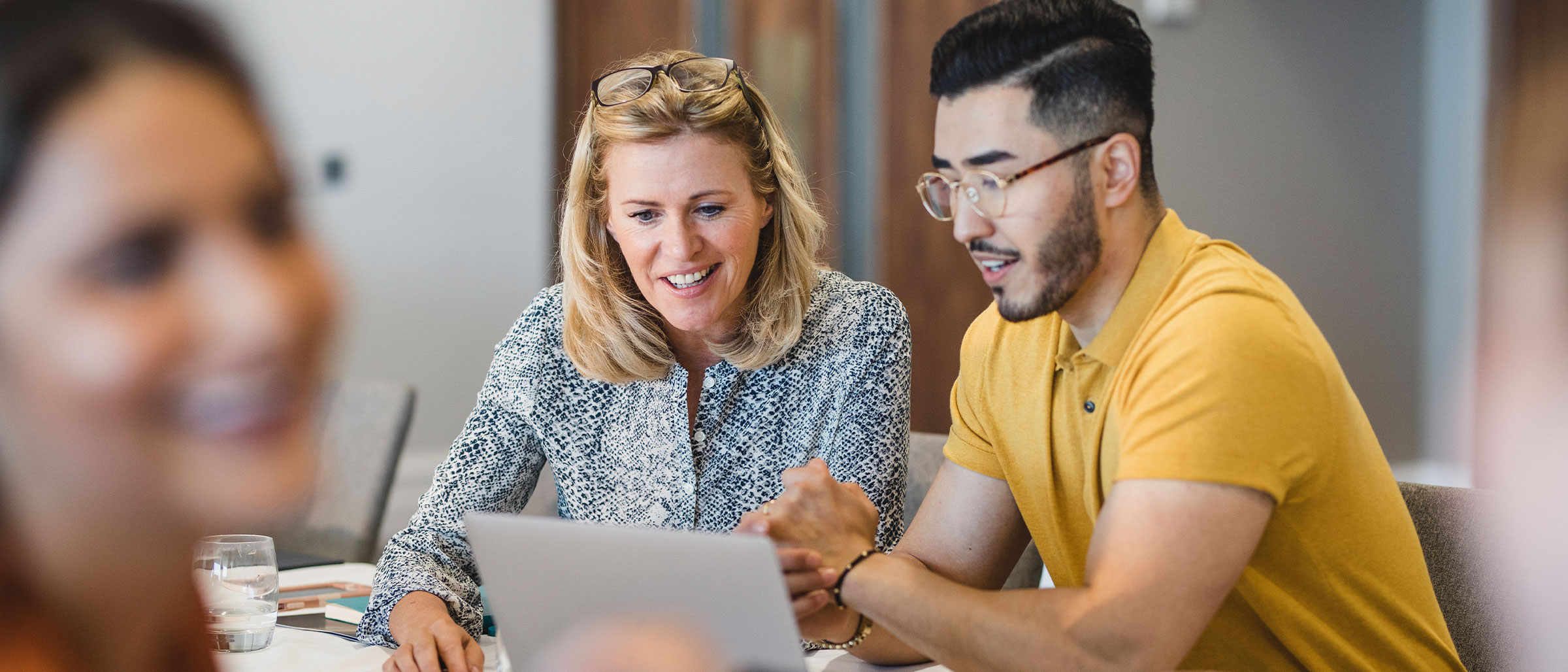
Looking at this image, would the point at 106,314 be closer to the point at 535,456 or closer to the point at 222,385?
the point at 222,385

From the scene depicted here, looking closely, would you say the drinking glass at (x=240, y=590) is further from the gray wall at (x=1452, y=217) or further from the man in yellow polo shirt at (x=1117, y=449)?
the gray wall at (x=1452, y=217)

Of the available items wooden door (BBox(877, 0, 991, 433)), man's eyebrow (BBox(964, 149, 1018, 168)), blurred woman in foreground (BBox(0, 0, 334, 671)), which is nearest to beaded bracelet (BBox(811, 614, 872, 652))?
man's eyebrow (BBox(964, 149, 1018, 168))

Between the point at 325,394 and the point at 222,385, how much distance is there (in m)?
0.04

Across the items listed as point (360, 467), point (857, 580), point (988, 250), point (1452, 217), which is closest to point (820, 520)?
point (857, 580)

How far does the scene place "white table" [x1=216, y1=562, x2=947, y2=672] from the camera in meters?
1.19

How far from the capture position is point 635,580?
85 cm

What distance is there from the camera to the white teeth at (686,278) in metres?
1.59

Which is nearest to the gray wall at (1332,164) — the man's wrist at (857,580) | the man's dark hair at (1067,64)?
the man's dark hair at (1067,64)

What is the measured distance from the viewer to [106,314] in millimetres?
271

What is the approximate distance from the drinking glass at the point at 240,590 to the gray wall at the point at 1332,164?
4.37m

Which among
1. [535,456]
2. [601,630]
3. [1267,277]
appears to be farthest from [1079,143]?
[601,630]

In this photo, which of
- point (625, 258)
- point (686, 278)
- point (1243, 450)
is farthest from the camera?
point (625, 258)

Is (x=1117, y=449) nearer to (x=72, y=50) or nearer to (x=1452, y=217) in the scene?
(x=72, y=50)

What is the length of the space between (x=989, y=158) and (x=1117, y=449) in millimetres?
313
